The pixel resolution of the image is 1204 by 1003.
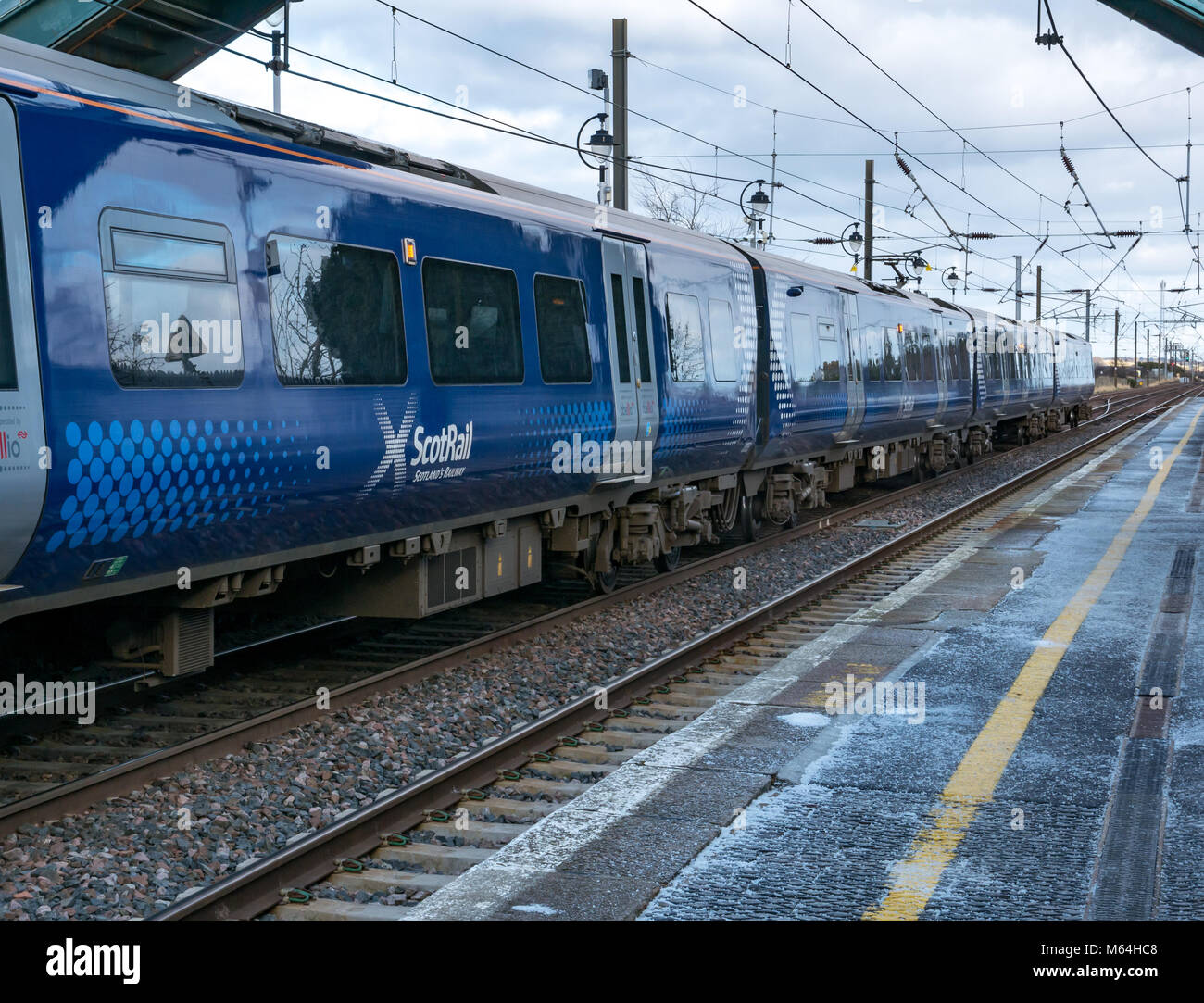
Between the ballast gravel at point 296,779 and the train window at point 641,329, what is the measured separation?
83.5 inches

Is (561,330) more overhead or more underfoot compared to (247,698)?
more overhead

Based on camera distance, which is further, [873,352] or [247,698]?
[873,352]

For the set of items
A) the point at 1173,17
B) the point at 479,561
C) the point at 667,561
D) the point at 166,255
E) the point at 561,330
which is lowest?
the point at 667,561

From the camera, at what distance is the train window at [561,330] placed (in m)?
10.0

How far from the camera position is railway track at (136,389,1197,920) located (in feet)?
16.0

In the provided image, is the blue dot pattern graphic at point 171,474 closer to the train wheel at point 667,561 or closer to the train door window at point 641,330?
the train door window at point 641,330

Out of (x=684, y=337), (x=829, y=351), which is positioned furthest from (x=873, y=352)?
(x=684, y=337)

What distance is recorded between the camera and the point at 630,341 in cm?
1154

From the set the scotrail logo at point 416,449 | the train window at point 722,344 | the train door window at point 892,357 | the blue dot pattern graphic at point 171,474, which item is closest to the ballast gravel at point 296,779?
the blue dot pattern graphic at point 171,474

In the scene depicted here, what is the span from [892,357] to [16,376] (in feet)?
56.9

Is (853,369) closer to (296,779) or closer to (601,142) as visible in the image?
(601,142)

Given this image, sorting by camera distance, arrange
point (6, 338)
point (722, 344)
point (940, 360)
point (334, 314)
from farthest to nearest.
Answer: point (940, 360)
point (722, 344)
point (334, 314)
point (6, 338)

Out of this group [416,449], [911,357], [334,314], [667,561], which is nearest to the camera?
[334,314]
